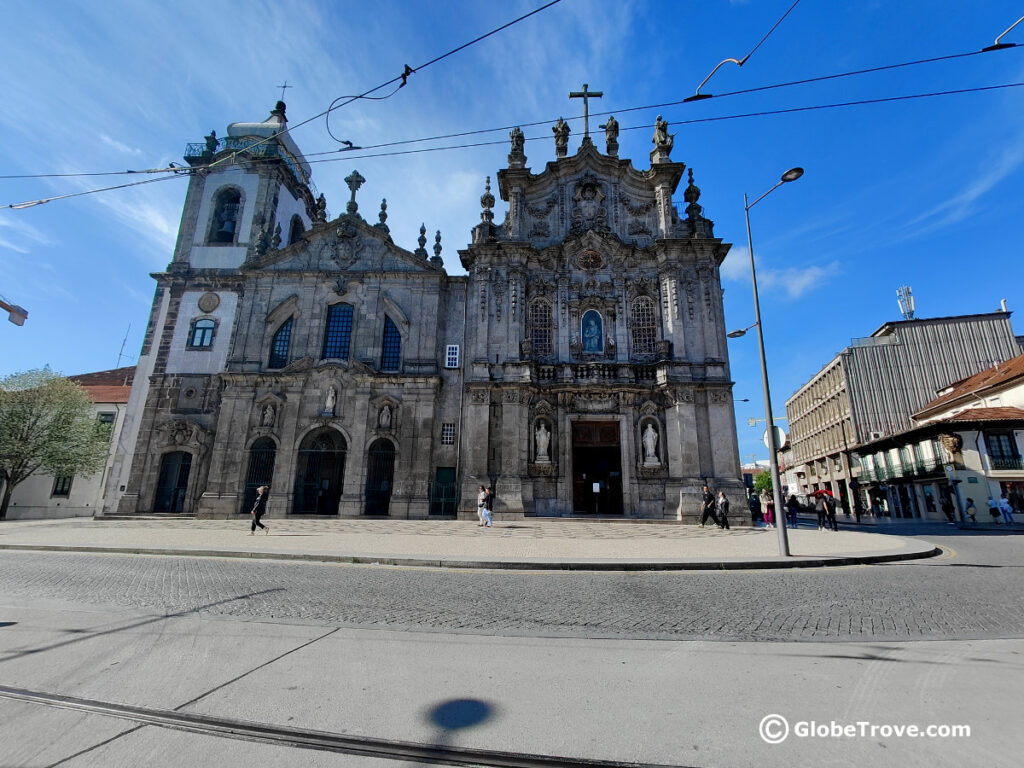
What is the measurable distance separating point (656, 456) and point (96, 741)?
22.4 m

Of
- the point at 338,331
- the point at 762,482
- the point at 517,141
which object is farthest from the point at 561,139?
the point at 762,482

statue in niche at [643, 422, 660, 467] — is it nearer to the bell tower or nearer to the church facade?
the church facade

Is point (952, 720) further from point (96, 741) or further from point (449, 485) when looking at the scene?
point (449, 485)

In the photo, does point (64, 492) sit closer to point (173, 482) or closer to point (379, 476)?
point (173, 482)

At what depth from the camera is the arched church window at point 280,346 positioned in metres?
26.6

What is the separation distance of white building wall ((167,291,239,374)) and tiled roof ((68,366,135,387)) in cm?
1407

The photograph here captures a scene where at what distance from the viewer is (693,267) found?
25562mm

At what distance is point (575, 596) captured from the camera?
7.03 metres

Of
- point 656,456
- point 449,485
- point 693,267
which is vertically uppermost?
point 693,267

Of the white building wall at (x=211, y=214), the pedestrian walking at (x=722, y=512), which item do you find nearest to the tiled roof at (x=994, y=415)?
the pedestrian walking at (x=722, y=512)

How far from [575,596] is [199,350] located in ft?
92.1

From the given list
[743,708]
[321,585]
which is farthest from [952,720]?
[321,585]

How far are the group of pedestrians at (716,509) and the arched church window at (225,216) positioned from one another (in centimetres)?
3085

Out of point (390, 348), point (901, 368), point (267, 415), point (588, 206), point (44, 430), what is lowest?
point (44, 430)
